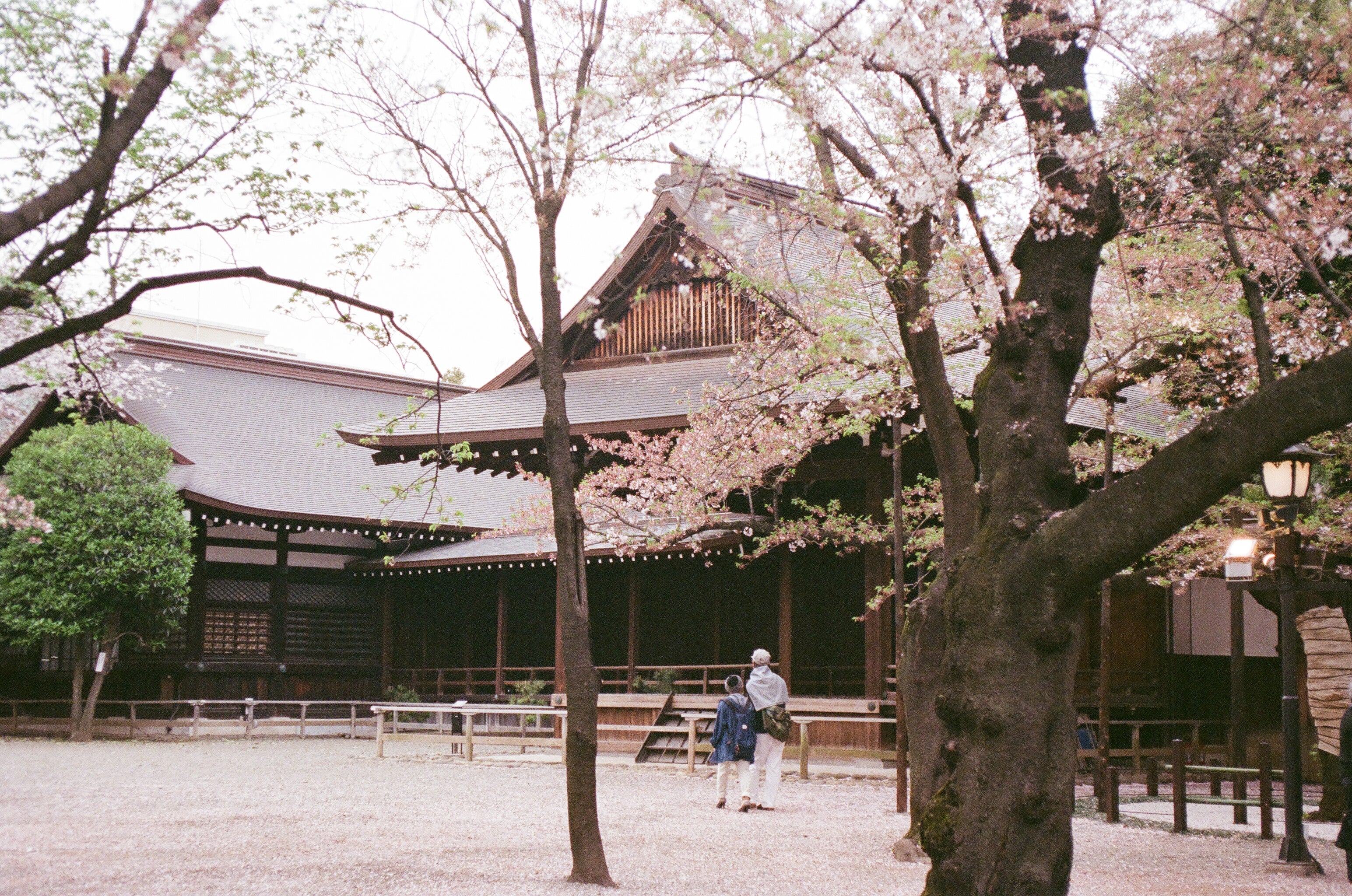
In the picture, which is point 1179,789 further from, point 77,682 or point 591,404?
point 77,682

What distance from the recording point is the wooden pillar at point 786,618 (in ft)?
55.9

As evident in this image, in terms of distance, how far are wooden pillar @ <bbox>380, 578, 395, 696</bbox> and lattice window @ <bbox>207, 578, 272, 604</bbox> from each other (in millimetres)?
2333

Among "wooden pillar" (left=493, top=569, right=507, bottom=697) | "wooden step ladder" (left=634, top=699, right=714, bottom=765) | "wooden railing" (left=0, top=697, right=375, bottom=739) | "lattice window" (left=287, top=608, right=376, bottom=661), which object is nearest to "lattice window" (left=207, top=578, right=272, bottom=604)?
"lattice window" (left=287, top=608, right=376, bottom=661)

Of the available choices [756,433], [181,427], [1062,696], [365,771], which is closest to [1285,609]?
[1062,696]

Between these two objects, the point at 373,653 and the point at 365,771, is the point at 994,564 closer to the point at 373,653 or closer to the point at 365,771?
the point at 365,771

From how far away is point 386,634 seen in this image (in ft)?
81.5

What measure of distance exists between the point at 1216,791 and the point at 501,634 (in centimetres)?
1284

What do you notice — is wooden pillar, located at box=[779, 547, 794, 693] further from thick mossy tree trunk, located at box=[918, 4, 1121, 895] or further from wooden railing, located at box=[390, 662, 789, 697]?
thick mossy tree trunk, located at box=[918, 4, 1121, 895]

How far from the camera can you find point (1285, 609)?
8.94 m

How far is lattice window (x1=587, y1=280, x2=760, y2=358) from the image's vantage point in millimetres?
18891

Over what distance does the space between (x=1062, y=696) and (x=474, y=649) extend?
19901 mm

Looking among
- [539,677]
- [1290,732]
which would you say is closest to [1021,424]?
[1290,732]

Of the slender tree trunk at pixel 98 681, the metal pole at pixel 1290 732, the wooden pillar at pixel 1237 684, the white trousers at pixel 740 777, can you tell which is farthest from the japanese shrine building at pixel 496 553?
the metal pole at pixel 1290 732

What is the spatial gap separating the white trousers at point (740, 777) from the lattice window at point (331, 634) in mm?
13754
